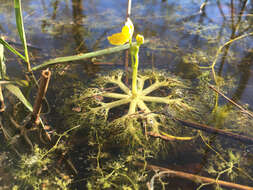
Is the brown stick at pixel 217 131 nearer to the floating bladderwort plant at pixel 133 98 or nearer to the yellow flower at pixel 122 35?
the floating bladderwort plant at pixel 133 98

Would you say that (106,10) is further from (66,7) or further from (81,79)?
(81,79)

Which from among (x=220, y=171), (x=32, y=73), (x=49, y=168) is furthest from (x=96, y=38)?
(x=220, y=171)

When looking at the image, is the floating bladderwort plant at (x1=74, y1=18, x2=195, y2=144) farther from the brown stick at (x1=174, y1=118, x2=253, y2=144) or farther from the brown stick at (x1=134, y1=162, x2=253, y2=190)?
the brown stick at (x1=134, y1=162, x2=253, y2=190)

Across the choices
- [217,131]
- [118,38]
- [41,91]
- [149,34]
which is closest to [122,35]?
[118,38]

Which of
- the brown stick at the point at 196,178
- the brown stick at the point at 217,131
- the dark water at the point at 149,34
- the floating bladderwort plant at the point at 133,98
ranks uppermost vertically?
the dark water at the point at 149,34

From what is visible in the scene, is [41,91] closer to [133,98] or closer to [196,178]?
[133,98]

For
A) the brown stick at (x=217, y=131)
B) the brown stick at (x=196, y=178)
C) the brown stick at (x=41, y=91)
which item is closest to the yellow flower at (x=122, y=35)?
the brown stick at (x=41, y=91)
